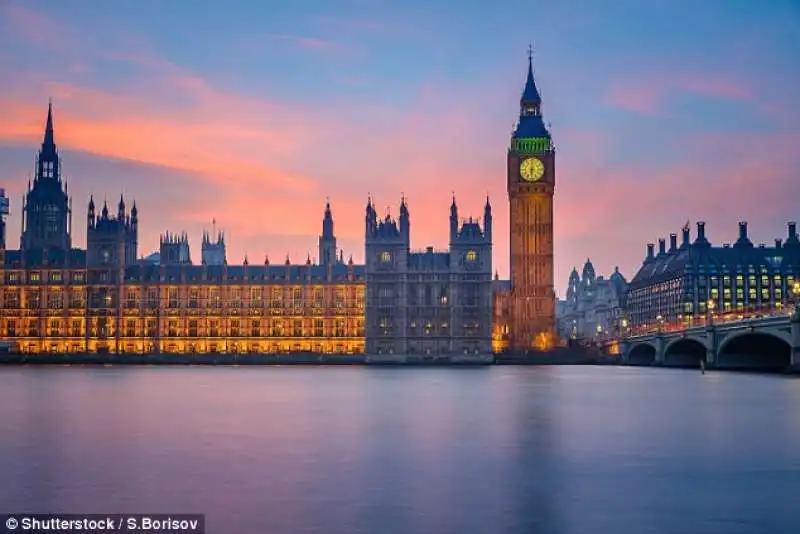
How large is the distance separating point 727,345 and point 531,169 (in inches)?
2475

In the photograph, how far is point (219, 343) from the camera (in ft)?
533

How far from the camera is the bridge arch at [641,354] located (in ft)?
479

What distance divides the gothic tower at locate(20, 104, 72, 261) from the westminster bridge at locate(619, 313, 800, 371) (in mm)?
90761

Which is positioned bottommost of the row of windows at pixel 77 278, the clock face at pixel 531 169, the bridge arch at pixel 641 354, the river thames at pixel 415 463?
the river thames at pixel 415 463

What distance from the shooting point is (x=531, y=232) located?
162875 mm

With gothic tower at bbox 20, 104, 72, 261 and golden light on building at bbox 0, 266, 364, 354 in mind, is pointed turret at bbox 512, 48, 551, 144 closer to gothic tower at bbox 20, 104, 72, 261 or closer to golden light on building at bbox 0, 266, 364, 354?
golden light on building at bbox 0, 266, 364, 354

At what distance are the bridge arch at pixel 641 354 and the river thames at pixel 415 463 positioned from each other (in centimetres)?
8193

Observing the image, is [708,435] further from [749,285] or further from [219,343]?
[749,285]

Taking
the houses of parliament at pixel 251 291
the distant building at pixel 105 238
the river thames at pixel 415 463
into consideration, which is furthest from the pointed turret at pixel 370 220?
the river thames at pixel 415 463

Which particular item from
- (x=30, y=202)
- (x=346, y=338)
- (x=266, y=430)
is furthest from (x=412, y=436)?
(x=30, y=202)

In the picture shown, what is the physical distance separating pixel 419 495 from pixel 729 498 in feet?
25.5

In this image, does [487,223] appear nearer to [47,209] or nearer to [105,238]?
[105,238]

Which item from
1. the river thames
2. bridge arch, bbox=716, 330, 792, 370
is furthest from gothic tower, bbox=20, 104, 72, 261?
the river thames

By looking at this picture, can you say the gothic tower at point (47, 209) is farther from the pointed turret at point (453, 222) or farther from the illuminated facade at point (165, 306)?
the pointed turret at point (453, 222)
